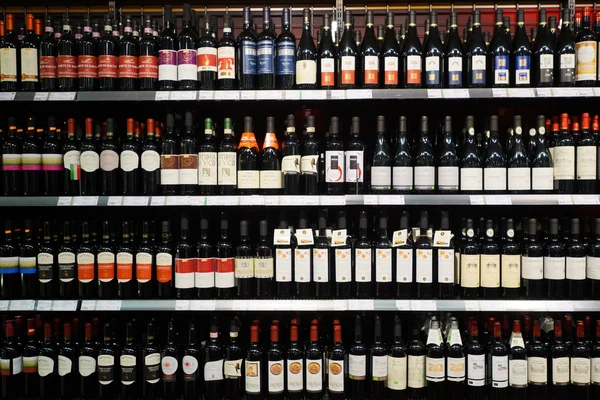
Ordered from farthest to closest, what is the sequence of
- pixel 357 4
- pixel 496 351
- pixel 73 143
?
1. pixel 357 4
2. pixel 73 143
3. pixel 496 351

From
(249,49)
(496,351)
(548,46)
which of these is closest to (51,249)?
(249,49)

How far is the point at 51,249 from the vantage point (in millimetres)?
2545

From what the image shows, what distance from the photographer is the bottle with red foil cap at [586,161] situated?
7.98ft

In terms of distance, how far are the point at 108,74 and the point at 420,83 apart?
1.57m

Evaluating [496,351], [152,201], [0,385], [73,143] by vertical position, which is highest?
[73,143]

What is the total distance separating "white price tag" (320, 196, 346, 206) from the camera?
238 centimetres

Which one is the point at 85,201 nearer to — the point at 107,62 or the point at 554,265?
the point at 107,62

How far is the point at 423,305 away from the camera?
238 cm

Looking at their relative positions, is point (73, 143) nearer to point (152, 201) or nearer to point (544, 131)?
point (152, 201)

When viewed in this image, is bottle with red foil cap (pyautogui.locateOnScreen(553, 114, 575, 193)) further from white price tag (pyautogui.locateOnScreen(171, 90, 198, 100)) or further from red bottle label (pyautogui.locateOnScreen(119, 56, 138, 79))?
red bottle label (pyautogui.locateOnScreen(119, 56, 138, 79))

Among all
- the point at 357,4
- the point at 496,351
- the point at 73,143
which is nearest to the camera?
the point at 496,351

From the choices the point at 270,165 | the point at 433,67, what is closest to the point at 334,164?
the point at 270,165

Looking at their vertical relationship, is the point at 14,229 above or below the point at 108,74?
below

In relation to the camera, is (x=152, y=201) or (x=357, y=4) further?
(x=357, y=4)
